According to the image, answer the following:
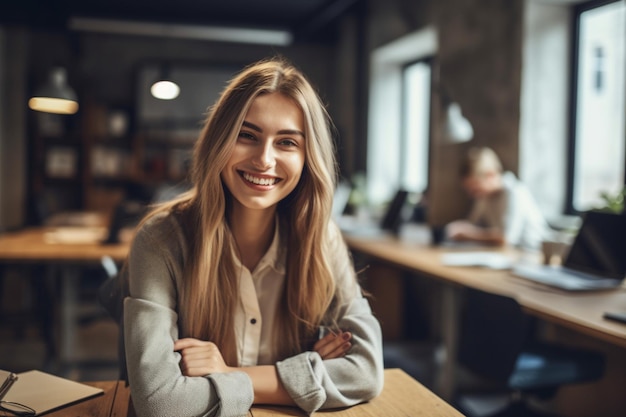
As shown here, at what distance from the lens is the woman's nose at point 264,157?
1.50 meters

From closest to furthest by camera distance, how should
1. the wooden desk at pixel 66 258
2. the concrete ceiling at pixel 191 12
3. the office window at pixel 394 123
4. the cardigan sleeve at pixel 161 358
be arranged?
the cardigan sleeve at pixel 161 358, the wooden desk at pixel 66 258, the office window at pixel 394 123, the concrete ceiling at pixel 191 12

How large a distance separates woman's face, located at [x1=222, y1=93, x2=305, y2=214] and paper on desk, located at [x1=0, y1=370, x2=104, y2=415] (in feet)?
1.84

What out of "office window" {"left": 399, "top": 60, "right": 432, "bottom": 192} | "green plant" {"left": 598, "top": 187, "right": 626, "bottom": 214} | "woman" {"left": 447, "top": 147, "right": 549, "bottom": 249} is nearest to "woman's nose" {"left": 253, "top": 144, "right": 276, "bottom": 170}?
"green plant" {"left": 598, "top": 187, "right": 626, "bottom": 214}

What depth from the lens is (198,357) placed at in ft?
4.52

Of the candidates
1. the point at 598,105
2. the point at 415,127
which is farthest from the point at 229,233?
the point at 415,127

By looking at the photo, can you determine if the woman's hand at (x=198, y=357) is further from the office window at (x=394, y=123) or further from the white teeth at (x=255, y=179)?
the office window at (x=394, y=123)

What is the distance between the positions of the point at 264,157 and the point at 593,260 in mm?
1874

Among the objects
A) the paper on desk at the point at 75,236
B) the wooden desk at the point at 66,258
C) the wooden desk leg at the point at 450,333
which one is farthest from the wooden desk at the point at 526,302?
the paper on desk at the point at 75,236

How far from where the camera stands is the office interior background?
4547mm

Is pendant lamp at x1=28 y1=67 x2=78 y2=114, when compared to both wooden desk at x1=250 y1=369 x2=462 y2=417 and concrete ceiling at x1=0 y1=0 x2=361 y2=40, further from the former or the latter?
wooden desk at x1=250 y1=369 x2=462 y2=417

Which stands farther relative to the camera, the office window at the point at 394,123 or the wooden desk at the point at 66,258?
the office window at the point at 394,123

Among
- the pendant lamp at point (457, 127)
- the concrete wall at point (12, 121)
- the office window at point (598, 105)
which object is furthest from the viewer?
the concrete wall at point (12, 121)

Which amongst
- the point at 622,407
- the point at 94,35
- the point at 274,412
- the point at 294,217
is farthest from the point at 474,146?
the point at 94,35

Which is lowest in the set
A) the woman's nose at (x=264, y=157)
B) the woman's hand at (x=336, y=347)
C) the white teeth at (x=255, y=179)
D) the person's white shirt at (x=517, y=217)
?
the woman's hand at (x=336, y=347)
